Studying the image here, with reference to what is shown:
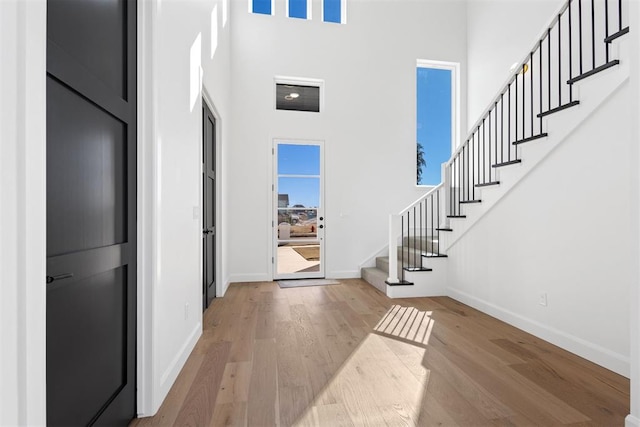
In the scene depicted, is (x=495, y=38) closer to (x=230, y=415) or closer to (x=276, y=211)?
(x=276, y=211)

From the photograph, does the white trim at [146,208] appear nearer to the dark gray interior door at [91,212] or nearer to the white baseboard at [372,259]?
the dark gray interior door at [91,212]

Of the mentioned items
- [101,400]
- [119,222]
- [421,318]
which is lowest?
[421,318]

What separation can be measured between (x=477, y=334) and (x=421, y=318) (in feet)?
1.91

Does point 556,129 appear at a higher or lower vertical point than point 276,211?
higher

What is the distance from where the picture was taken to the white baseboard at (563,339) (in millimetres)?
2162

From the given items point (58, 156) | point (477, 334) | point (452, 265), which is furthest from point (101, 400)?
point (452, 265)

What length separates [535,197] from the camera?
2871 mm

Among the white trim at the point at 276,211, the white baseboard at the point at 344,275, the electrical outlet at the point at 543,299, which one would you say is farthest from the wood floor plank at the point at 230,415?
the white baseboard at the point at 344,275

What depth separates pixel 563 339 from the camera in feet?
8.40

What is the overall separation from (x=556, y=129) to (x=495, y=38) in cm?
332

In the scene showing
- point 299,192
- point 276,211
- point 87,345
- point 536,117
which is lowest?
point 87,345

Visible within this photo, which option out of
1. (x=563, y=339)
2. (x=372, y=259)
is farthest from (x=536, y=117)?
(x=372, y=259)

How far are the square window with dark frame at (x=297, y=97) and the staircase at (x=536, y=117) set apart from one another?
2352 mm
